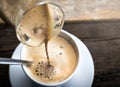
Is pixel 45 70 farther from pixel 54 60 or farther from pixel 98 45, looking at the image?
pixel 98 45

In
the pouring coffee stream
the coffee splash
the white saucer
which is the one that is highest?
the pouring coffee stream

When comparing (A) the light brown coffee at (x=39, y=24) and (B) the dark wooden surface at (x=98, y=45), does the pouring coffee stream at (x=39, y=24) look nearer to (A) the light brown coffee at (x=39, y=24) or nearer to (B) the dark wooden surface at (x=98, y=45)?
(A) the light brown coffee at (x=39, y=24)

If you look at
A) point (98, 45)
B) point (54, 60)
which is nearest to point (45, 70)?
point (54, 60)

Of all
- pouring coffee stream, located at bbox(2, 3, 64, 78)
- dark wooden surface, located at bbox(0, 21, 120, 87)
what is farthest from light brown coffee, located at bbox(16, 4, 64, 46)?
dark wooden surface, located at bbox(0, 21, 120, 87)

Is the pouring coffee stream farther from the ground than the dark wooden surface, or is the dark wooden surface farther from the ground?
the pouring coffee stream

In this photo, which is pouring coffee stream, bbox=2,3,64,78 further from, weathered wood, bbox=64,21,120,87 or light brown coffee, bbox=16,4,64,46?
weathered wood, bbox=64,21,120,87

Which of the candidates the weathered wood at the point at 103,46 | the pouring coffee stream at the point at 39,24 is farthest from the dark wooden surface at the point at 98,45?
the pouring coffee stream at the point at 39,24


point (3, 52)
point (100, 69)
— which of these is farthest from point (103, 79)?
point (3, 52)

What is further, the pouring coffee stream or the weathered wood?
the weathered wood
